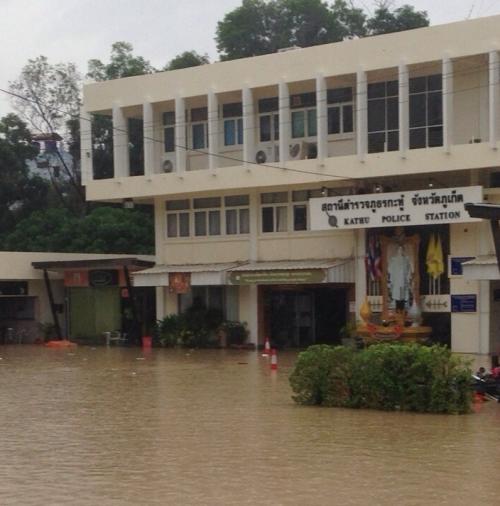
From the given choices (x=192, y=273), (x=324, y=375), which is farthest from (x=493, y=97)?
(x=324, y=375)

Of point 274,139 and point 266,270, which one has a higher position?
point 274,139

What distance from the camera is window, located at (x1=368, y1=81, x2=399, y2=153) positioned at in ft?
125

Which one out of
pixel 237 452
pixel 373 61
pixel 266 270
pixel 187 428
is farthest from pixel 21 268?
pixel 237 452

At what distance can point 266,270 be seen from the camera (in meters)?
39.4

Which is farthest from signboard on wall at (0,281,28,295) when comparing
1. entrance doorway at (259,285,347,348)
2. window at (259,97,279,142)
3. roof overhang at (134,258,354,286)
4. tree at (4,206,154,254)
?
window at (259,97,279,142)

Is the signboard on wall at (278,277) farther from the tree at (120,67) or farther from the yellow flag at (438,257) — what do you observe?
the tree at (120,67)

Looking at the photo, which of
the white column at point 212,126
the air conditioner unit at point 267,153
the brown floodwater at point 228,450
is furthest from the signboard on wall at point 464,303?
the brown floodwater at point 228,450

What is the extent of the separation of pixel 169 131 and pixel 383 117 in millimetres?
9253

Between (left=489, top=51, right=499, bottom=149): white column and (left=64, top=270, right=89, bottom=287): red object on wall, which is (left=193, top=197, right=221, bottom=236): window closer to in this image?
(left=64, top=270, right=89, bottom=287): red object on wall

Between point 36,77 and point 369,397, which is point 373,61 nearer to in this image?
point 369,397

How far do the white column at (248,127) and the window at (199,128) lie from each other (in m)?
A: 2.67

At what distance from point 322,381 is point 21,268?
1123 inches

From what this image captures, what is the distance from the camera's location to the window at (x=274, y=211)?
40688 mm

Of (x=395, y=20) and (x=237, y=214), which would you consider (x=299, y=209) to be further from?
(x=395, y=20)
